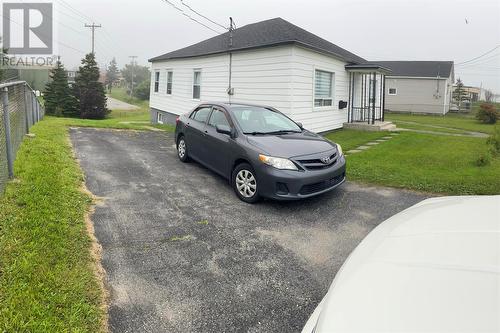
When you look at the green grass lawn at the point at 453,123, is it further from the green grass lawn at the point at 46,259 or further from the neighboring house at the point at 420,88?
the green grass lawn at the point at 46,259

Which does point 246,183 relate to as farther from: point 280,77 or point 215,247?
point 280,77

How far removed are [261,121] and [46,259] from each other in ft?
13.5

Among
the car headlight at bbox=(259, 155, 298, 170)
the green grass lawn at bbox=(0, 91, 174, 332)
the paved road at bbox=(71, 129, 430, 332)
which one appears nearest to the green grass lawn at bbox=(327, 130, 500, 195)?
the paved road at bbox=(71, 129, 430, 332)

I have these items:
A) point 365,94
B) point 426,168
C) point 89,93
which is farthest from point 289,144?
point 89,93

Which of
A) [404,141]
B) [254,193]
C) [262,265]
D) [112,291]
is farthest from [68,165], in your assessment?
[404,141]

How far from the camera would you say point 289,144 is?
5309mm

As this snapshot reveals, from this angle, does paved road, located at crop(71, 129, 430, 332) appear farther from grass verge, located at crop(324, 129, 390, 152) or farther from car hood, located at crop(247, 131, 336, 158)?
grass verge, located at crop(324, 129, 390, 152)

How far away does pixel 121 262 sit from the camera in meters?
3.33

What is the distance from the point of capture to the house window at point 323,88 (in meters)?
12.3

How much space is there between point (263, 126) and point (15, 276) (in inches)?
167

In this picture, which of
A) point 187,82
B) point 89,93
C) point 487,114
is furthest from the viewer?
point 89,93

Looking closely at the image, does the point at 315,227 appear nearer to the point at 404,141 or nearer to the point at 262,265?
the point at 262,265

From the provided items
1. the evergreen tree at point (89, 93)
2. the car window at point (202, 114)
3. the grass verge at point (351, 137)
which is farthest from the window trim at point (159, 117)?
the evergreen tree at point (89, 93)

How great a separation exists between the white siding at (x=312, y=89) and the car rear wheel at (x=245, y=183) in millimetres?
5696
